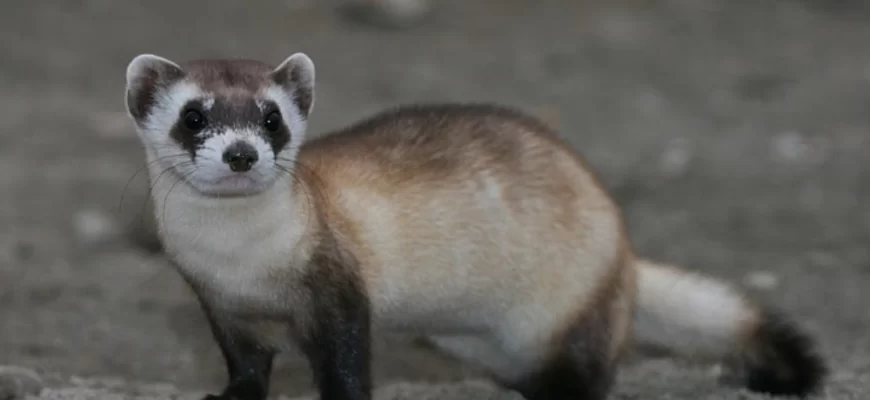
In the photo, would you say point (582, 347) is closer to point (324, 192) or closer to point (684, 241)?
point (324, 192)

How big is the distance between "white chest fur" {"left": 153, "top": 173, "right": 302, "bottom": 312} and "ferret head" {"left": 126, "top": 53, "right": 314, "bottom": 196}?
0.07 metres

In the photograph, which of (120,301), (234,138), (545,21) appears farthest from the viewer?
(545,21)

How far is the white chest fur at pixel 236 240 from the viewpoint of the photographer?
284 cm

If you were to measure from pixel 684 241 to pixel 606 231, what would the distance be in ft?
6.86

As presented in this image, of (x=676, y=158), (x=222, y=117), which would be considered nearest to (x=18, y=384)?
(x=222, y=117)

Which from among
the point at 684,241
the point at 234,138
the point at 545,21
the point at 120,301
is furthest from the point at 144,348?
the point at 545,21

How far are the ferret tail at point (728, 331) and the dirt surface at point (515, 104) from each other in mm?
95

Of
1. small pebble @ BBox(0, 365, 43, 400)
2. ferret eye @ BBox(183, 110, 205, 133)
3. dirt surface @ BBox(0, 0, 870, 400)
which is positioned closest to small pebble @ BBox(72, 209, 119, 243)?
dirt surface @ BBox(0, 0, 870, 400)

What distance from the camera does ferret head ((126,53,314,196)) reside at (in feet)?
8.72

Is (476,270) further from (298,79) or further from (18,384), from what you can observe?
(18,384)

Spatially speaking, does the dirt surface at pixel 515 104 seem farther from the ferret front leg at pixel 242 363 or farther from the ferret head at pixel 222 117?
the ferret head at pixel 222 117

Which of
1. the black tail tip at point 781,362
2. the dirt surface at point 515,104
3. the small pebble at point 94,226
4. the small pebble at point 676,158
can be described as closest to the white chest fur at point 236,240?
the dirt surface at point 515,104

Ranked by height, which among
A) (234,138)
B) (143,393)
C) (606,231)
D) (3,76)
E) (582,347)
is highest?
(234,138)

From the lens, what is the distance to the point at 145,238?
534cm
